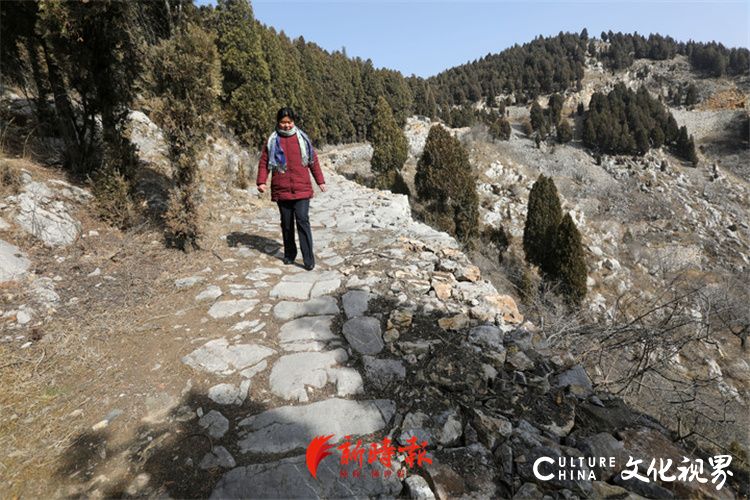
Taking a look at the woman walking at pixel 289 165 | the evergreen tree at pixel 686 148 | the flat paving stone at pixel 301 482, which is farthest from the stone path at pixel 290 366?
the evergreen tree at pixel 686 148

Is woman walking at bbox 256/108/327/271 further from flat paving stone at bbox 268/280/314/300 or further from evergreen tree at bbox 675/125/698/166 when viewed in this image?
evergreen tree at bbox 675/125/698/166

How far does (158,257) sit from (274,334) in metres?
2.31

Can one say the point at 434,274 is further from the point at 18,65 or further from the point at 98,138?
the point at 18,65

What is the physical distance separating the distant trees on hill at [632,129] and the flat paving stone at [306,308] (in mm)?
40464

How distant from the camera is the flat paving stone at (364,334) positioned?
8.77 ft

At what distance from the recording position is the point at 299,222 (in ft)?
13.1

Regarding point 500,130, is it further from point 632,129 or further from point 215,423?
point 215,423

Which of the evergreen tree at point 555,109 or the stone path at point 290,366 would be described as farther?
the evergreen tree at point 555,109

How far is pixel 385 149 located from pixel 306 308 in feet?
55.3

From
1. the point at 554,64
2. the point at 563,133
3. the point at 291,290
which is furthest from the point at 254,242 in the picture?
the point at 554,64

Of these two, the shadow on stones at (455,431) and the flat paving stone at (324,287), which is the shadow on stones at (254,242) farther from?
the shadow on stones at (455,431)

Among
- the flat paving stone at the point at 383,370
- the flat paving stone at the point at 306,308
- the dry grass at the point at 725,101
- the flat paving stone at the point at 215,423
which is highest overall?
the dry grass at the point at 725,101

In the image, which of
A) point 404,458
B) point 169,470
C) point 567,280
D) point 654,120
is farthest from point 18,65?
point 654,120

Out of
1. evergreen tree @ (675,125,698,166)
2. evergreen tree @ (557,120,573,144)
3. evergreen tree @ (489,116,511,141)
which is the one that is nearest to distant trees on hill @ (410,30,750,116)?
evergreen tree @ (489,116,511,141)
